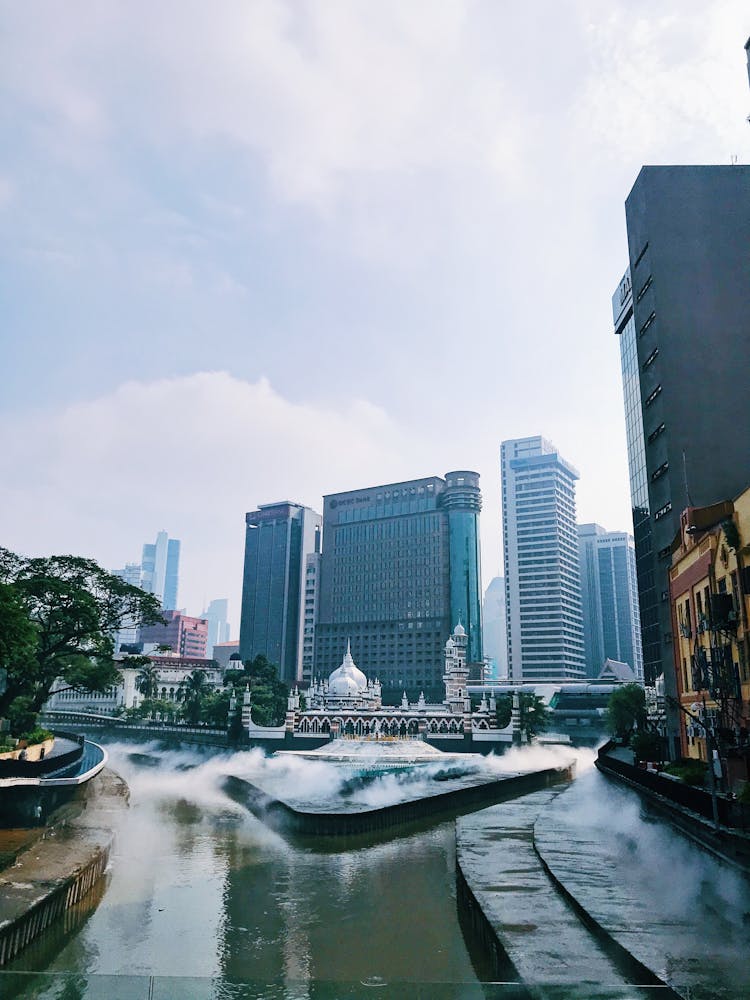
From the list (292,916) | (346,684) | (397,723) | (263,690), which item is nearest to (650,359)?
(292,916)

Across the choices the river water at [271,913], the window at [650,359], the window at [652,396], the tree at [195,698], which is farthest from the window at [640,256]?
the tree at [195,698]

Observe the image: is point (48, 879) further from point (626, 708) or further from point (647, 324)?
point (626, 708)

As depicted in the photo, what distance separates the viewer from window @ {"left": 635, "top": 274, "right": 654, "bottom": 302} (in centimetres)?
7173

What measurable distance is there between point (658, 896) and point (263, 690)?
107070mm

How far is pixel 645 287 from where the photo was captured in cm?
7369

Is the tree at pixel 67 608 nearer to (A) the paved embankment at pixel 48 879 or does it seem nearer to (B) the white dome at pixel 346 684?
(A) the paved embankment at pixel 48 879

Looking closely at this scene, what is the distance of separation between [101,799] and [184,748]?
5822 centimetres

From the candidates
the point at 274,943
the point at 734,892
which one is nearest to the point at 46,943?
the point at 274,943

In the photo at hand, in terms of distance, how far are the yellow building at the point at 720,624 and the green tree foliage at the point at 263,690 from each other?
273 feet

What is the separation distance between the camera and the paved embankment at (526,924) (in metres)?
17.3

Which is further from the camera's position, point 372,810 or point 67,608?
point 67,608

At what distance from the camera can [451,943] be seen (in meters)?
25.7

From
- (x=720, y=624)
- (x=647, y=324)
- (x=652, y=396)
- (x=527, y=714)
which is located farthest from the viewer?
(x=527, y=714)

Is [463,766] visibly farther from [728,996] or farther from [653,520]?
[728,996]
